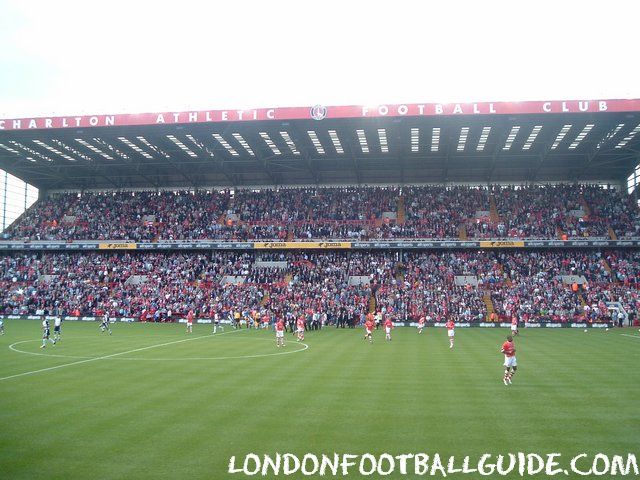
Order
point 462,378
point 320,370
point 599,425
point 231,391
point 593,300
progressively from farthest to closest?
point 593,300, point 320,370, point 462,378, point 231,391, point 599,425

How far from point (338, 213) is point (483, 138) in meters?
17.3

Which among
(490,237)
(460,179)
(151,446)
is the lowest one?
(151,446)

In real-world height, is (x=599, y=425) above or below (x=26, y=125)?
below

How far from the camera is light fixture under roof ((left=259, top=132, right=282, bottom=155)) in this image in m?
48.9

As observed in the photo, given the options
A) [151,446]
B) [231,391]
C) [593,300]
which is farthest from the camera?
[593,300]

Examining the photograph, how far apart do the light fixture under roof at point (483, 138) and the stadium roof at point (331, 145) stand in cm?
11

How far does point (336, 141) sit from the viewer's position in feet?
166

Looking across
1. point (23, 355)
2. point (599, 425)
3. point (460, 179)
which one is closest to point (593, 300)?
point (460, 179)

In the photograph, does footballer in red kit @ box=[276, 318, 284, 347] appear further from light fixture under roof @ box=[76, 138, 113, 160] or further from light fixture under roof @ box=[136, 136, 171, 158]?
light fixture under roof @ box=[76, 138, 113, 160]

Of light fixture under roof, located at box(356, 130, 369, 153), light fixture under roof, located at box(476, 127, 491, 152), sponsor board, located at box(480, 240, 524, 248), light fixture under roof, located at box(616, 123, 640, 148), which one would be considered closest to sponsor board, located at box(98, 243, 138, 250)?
light fixture under roof, located at box(356, 130, 369, 153)

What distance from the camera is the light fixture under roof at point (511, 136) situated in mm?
46281

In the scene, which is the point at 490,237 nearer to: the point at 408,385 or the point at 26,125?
the point at 408,385

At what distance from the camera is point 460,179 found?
60594 mm

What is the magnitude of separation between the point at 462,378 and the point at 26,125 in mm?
45005
